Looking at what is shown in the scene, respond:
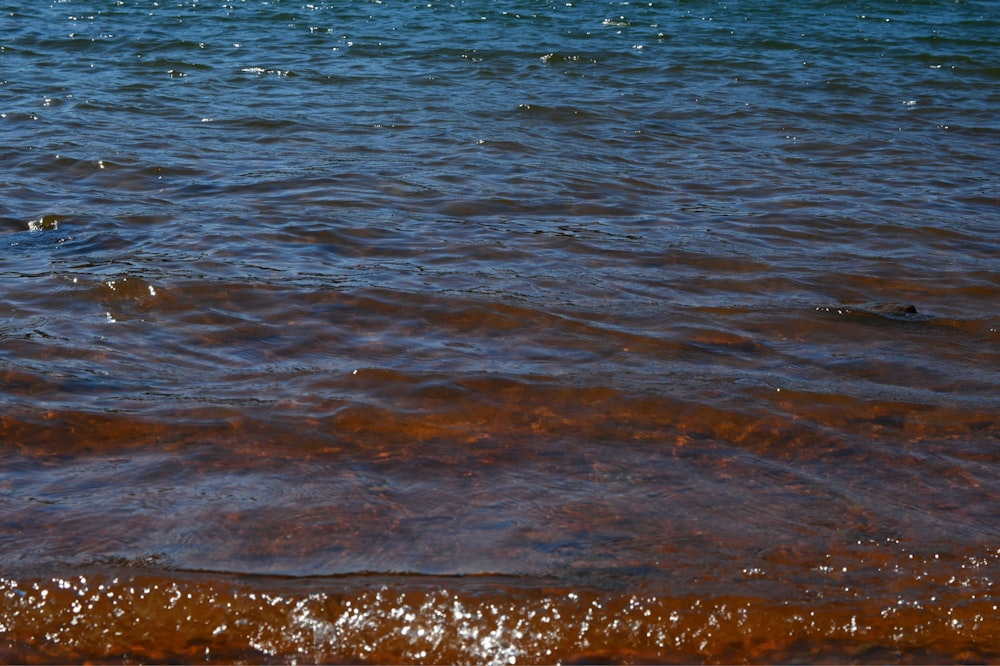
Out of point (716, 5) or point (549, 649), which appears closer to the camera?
point (549, 649)

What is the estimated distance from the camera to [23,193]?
7.47 m

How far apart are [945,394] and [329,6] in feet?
50.3

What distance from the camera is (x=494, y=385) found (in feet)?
15.0

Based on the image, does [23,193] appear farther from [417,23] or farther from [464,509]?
[417,23]

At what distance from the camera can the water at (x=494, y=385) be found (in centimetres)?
316

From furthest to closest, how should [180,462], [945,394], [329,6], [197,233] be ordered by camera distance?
[329,6]
[197,233]
[945,394]
[180,462]

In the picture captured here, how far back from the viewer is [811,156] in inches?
356

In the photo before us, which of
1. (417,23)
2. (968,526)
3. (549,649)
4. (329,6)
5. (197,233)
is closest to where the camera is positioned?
(549,649)

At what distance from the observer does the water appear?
316 cm

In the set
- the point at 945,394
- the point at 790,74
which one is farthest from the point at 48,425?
the point at 790,74

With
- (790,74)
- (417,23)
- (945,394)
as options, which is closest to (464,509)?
(945,394)

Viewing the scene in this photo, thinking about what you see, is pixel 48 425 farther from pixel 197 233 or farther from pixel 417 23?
pixel 417 23

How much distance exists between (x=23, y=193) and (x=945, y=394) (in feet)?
19.5

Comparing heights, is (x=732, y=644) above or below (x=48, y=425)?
below
